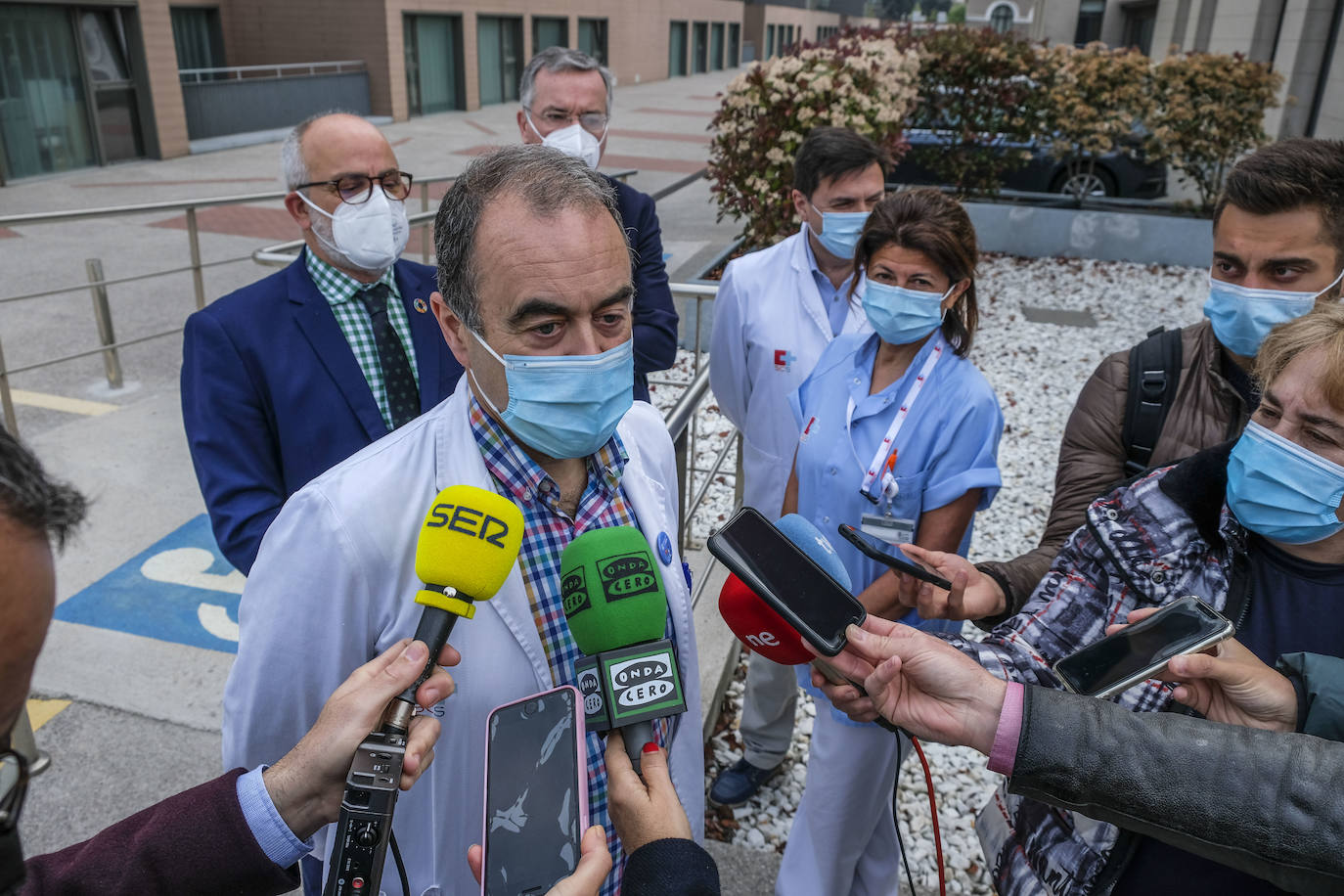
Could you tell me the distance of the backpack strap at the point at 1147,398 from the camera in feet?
7.63

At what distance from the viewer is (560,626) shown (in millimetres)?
1658

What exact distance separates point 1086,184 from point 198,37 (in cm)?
1939

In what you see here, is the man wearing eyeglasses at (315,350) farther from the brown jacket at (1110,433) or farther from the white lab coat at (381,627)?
the brown jacket at (1110,433)

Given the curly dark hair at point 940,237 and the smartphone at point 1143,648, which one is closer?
the smartphone at point 1143,648

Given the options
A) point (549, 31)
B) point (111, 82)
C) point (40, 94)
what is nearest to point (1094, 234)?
point (40, 94)

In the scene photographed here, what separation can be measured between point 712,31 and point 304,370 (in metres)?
47.1

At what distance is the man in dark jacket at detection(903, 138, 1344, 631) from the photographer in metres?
2.21

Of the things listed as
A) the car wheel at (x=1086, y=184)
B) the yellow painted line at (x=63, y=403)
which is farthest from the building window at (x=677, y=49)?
the yellow painted line at (x=63, y=403)

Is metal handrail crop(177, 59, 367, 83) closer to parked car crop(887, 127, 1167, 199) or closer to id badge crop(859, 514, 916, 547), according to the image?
parked car crop(887, 127, 1167, 199)

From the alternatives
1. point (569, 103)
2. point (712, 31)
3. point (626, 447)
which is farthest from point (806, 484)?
point (712, 31)

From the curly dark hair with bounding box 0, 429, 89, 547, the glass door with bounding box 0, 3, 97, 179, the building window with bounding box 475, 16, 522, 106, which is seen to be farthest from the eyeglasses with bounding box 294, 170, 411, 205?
the building window with bounding box 475, 16, 522, 106

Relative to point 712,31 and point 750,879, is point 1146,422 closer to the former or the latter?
point 750,879

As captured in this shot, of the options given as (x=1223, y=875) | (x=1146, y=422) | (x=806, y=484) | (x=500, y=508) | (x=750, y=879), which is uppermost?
(x=500, y=508)

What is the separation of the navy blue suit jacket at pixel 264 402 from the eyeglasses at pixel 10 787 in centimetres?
137
